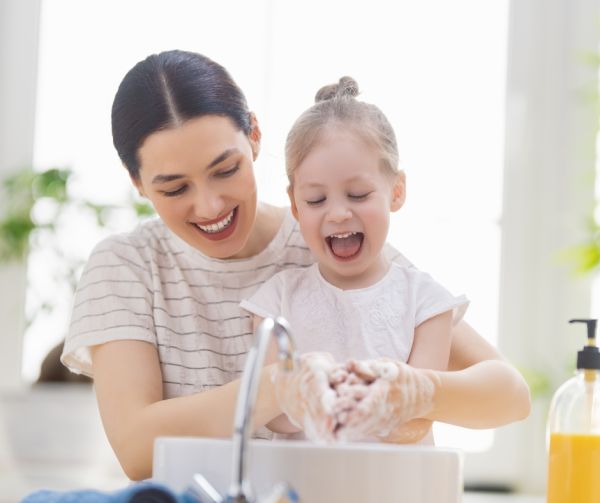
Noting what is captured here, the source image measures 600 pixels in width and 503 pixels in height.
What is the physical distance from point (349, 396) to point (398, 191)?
1.69 ft

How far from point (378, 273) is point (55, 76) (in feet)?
7.27

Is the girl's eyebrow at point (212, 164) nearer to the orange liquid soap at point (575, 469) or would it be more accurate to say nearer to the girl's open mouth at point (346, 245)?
the girl's open mouth at point (346, 245)

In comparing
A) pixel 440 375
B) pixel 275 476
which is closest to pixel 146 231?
pixel 440 375

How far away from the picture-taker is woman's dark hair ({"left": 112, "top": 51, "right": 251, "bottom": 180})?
1.44 m

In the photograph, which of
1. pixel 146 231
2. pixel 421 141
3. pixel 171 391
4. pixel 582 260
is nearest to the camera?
pixel 171 391

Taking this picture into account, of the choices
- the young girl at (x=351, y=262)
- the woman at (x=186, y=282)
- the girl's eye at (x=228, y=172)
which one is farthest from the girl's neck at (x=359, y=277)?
the girl's eye at (x=228, y=172)

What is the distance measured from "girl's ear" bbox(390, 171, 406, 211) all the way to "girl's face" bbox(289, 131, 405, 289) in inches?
1.5

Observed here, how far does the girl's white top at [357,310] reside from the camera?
1.43 metres

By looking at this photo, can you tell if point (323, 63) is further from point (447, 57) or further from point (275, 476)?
point (275, 476)

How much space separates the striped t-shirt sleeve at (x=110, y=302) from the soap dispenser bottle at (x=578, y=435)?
62cm

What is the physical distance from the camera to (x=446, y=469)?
3.08 feet

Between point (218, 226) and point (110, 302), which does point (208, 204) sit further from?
point (110, 302)

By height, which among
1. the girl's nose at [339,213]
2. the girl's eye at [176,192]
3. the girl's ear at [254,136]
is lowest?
the girl's nose at [339,213]

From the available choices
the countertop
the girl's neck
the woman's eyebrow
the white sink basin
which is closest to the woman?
the woman's eyebrow
